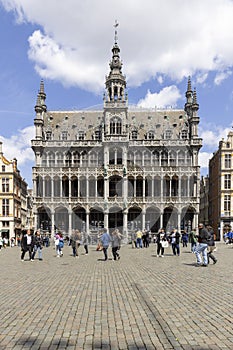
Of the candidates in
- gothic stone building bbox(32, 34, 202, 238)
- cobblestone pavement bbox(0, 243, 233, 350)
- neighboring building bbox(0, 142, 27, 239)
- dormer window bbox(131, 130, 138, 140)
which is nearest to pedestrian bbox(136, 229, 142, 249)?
gothic stone building bbox(32, 34, 202, 238)

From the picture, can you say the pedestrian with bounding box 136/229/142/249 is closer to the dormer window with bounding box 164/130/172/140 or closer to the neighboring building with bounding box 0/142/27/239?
the neighboring building with bounding box 0/142/27/239

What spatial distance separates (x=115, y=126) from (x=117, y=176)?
8.11 metres

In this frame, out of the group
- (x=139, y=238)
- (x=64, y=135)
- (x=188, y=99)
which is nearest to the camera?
(x=139, y=238)

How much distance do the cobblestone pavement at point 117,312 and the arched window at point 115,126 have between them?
150 feet

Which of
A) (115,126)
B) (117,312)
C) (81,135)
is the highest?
(115,126)

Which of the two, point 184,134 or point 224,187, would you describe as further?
point 184,134

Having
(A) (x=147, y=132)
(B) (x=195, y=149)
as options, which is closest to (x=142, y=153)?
(A) (x=147, y=132)

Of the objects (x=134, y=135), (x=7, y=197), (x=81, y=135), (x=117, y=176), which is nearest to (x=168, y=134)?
(x=134, y=135)

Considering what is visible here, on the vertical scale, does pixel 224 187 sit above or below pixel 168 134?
below

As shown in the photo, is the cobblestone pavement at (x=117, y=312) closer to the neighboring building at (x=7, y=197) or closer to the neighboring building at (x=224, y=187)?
the neighboring building at (x=224, y=187)

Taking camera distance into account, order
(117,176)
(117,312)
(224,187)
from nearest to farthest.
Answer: (117,312), (224,187), (117,176)

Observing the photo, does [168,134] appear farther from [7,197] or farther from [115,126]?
[7,197]

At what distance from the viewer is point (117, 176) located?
57.2 m

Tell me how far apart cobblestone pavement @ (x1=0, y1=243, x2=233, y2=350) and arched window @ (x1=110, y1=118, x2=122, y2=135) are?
150ft
